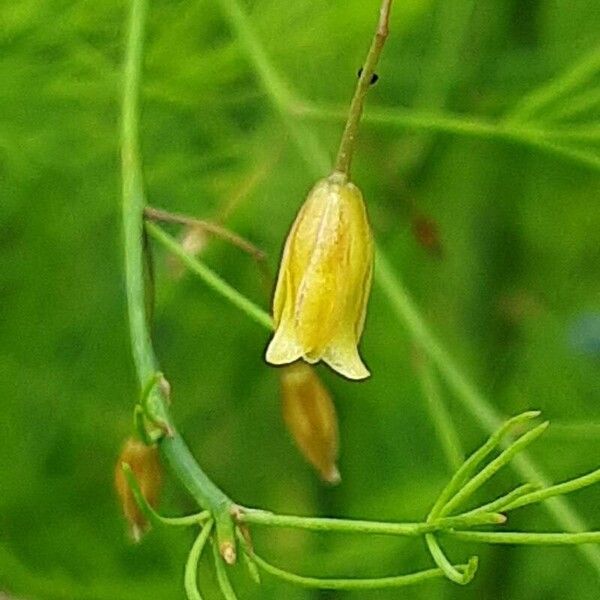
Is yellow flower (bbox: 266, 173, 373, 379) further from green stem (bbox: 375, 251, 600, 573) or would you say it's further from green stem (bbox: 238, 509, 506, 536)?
green stem (bbox: 375, 251, 600, 573)

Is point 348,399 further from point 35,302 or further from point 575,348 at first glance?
point 35,302

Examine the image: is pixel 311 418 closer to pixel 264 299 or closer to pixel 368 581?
pixel 368 581

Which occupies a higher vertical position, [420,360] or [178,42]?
[178,42]

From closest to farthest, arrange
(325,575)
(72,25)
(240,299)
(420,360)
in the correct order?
(240,299) → (420,360) → (72,25) → (325,575)

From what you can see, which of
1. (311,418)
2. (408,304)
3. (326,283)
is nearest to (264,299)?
(408,304)

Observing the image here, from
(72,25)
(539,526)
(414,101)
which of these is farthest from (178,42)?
(539,526)

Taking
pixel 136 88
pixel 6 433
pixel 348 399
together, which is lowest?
pixel 136 88
